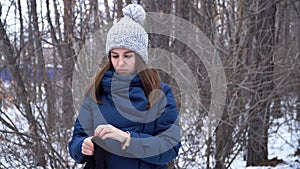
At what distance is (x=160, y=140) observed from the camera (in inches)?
76.0

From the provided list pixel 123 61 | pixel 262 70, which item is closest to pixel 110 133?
pixel 123 61

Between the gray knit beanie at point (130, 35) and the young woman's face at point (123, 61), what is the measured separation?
0.03 metres

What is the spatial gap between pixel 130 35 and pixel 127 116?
391 mm

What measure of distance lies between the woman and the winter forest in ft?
7.67

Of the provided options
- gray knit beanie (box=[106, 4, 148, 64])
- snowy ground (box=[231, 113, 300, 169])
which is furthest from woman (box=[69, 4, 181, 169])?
snowy ground (box=[231, 113, 300, 169])

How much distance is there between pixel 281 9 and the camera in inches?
274

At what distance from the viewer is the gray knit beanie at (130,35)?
2.06 m

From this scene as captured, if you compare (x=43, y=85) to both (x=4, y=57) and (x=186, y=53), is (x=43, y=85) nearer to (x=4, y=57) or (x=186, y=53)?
(x=4, y=57)

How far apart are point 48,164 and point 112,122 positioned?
9.10 feet

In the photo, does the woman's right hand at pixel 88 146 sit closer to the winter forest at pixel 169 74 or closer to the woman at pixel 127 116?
the woman at pixel 127 116

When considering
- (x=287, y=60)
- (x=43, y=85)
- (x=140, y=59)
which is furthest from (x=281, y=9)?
(x=140, y=59)

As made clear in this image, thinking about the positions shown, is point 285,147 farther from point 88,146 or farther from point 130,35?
point 88,146

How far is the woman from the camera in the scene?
190 centimetres

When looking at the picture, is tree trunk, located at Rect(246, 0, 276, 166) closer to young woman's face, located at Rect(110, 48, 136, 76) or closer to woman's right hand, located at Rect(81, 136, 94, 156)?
young woman's face, located at Rect(110, 48, 136, 76)
